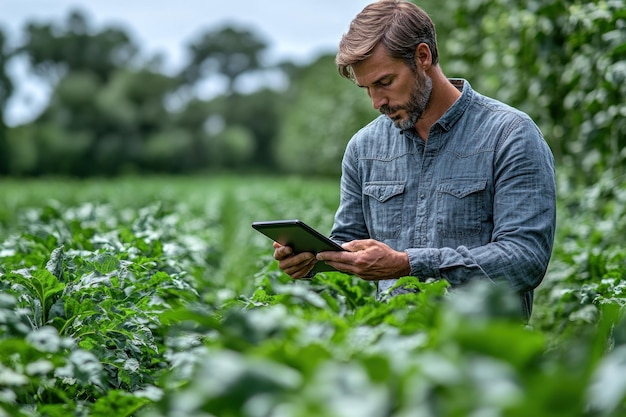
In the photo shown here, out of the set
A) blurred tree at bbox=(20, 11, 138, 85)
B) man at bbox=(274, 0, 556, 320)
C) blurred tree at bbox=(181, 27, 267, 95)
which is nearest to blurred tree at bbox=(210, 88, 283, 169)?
blurred tree at bbox=(20, 11, 138, 85)

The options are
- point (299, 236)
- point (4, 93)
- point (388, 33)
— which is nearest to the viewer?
point (299, 236)

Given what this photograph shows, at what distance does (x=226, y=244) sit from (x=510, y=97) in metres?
5.49

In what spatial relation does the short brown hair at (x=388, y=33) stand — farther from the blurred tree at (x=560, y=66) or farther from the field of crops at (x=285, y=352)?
the blurred tree at (x=560, y=66)

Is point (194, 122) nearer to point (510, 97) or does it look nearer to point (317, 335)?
point (510, 97)

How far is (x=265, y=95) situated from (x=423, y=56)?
97027 millimetres

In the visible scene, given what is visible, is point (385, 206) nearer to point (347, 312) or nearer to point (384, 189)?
point (384, 189)

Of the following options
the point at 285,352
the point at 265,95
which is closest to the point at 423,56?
the point at 285,352

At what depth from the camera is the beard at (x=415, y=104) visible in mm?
3561

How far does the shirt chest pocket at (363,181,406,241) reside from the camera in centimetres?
370

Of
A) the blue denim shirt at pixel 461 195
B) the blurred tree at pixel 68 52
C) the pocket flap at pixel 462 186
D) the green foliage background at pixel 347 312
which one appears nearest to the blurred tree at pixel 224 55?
the blurred tree at pixel 68 52

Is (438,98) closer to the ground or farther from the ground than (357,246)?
farther from the ground

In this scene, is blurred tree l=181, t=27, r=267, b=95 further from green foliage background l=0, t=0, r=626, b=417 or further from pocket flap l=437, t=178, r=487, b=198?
pocket flap l=437, t=178, r=487, b=198

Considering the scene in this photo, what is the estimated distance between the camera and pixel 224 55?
11675 cm

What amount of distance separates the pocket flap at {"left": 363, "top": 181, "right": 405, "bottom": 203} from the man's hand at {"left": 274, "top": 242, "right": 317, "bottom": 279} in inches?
18.4
